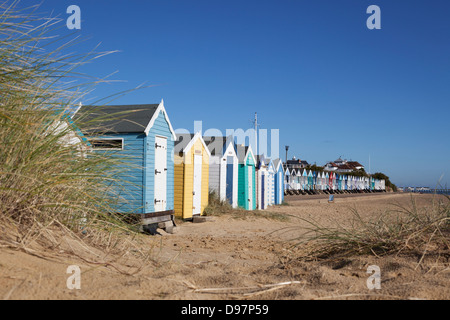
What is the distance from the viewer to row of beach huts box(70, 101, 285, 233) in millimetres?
11000

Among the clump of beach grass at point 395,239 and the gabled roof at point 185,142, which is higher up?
the gabled roof at point 185,142

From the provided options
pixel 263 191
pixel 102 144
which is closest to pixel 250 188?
pixel 263 191

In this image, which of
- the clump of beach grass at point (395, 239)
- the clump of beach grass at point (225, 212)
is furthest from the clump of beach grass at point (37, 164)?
the clump of beach grass at point (225, 212)

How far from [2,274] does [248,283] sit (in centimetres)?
168

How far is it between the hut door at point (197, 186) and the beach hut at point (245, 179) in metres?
Result: 4.45

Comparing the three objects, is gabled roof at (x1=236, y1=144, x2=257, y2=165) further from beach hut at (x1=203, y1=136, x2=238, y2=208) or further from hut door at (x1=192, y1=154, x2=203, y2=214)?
hut door at (x1=192, y1=154, x2=203, y2=214)

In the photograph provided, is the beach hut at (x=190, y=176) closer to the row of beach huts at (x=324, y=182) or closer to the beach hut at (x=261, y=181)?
the beach hut at (x=261, y=181)

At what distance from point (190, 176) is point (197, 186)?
2.80 feet

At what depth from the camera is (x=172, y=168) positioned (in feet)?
42.8

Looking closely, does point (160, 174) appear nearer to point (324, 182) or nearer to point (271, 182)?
point (271, 182)

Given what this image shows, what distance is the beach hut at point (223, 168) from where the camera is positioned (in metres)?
17.5

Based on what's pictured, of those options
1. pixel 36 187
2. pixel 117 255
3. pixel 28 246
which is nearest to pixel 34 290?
pixel 28 246

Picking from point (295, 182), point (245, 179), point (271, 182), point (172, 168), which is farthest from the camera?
point (295, 182)

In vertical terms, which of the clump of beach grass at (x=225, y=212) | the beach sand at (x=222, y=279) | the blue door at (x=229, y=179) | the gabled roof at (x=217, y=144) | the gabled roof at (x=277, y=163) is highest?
the gabled roof at (x=217, y=144)
